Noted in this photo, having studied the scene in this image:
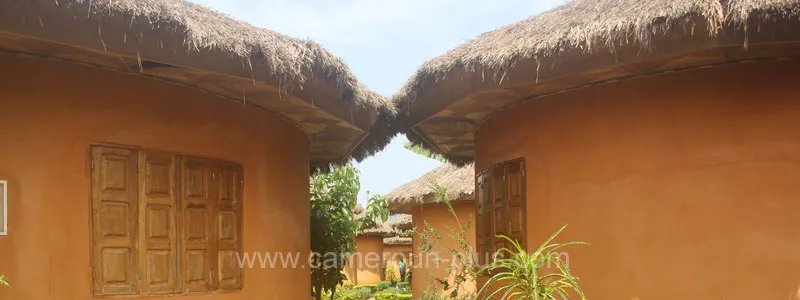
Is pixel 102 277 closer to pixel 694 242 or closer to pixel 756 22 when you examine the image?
pixel 694 242

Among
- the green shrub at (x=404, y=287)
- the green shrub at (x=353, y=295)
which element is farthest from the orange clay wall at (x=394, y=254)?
the green shrub at (x=353, y=295)

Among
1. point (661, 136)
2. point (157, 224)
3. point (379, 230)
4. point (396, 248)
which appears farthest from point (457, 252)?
point (396, 248)

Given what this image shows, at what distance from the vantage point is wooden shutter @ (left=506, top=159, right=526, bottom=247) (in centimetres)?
671

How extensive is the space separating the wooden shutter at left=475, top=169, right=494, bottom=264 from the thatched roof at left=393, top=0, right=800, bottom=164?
0.66 meters

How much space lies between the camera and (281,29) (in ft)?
21.1

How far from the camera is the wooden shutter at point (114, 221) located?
5332 mm

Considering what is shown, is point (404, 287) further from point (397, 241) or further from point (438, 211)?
point (438, 211)

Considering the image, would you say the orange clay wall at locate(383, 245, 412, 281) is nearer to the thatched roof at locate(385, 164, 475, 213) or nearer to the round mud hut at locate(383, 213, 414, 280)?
the round mud hut at locate(383, 213, 414, 280)

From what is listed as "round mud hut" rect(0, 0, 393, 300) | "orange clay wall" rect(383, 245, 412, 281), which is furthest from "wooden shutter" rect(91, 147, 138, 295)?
"orange clay wall" rect(383, 245, 412, 281)

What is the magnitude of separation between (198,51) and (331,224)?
17.7 ft

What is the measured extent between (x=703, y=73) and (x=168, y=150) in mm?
3789

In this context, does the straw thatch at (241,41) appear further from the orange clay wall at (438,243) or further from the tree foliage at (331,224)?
the orange clay wall at (438,243)

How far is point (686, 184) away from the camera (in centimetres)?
552

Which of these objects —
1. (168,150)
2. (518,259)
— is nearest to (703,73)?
(518,259)
